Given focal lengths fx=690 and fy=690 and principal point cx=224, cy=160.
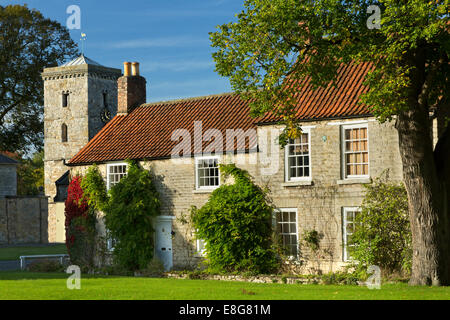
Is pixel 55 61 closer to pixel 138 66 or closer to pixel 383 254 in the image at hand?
pixel 138 66

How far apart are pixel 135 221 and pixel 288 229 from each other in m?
7.36

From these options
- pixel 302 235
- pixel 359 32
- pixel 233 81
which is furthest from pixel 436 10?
pixel 302 235

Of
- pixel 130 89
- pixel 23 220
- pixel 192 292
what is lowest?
pixel 23 220

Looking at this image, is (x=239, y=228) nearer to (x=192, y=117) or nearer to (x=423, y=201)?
(x=192, y=117)

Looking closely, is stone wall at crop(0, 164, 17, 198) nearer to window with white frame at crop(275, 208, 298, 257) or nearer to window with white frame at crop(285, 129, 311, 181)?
window with white frame at crop(275, 208, 298, 257)

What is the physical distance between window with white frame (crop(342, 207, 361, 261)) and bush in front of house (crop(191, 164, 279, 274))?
114 inches

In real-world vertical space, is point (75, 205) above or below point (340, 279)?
above

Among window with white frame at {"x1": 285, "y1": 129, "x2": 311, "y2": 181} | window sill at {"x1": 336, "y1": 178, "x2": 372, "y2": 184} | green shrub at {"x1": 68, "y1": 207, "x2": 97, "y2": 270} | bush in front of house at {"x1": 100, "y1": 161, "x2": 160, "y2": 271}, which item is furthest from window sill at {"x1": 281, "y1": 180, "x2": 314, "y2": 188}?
green shrub at {"x1": 68, "y1": 207, "x2": 97, "y2": 270}

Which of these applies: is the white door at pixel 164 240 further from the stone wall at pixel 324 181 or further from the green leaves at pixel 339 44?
the green leaves at pixel 339 44

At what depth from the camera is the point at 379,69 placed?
61.7 feet

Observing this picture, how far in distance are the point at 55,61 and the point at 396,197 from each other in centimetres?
4996

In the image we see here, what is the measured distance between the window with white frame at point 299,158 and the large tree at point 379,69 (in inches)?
212

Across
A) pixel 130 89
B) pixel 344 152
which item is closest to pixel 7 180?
pixel 130 89
